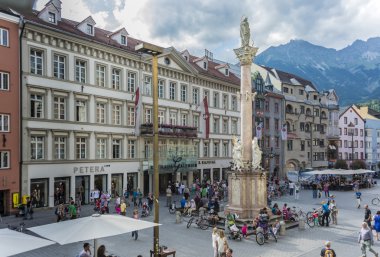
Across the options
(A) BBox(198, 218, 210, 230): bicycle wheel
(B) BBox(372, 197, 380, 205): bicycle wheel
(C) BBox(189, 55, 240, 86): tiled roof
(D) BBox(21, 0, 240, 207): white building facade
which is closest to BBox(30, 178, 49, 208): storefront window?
(D) BBox(21, 0, 240, 207): white building facade

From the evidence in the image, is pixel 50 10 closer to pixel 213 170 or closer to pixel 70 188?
pixel 70 188

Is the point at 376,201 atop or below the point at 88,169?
below

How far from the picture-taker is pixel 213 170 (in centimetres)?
5028

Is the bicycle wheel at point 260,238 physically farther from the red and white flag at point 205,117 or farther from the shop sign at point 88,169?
the red and white flag at point 205,117

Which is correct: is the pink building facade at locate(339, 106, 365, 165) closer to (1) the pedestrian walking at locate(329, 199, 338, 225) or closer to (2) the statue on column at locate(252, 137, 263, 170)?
(1) the pedestrian walking at locate(329, 199, 338, 225)

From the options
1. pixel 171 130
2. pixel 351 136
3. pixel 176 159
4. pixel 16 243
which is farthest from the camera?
pixel 351 136

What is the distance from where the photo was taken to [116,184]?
1442 inches

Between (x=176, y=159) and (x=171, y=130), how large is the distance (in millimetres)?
3462

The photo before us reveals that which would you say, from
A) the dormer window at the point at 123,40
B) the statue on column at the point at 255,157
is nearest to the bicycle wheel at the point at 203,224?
the statue on column at the point at 255,157

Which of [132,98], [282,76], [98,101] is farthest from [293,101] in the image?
[98,101]

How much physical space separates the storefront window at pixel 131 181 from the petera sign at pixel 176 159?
1880 mm

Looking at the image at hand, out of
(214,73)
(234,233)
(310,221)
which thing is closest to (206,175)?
(214,73)

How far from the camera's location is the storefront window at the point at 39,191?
96.0 feet

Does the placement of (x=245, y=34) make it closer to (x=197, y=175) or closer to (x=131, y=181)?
(x=131, y=181)
